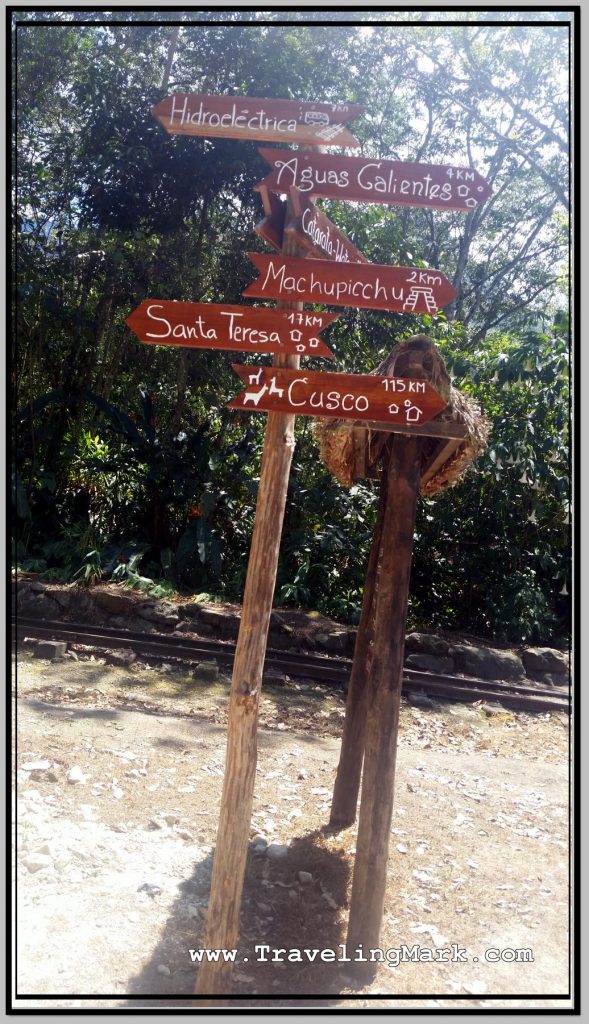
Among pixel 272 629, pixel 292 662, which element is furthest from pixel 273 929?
pixel 272 629

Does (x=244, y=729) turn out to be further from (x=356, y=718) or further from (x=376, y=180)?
(x=376, y=180)

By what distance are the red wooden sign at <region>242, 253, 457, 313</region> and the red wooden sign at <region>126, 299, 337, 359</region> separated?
0.12 m

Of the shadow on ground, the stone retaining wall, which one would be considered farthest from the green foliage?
the shadow on ground

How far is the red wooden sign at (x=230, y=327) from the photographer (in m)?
3.22

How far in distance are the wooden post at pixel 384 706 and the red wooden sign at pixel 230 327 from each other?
93 centimetres

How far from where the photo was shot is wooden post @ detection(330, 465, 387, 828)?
4.79 metres

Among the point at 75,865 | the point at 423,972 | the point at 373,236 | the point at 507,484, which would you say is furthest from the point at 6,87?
the point at 507,484

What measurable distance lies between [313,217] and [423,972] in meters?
3.44

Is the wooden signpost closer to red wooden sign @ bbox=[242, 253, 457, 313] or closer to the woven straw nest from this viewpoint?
red wooden sign @ bbox=[242, 253, 457, 313]

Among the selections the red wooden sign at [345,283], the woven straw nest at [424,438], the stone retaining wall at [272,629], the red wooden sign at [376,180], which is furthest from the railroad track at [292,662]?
the red wooden sign at [376,180]

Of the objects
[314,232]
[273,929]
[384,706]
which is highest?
[314,232]

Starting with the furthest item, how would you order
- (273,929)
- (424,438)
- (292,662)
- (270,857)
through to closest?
(292,662)
(270,857)
(424,438)
(273,929)

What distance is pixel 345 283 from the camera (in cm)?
331

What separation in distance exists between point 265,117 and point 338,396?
4.06ft
